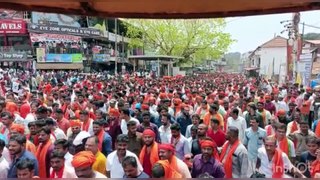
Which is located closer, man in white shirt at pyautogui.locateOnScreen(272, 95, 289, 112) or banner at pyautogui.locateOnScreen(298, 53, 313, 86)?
man in white shirt at pyautogui.locateOnScreen(272, 95, 289, 112)

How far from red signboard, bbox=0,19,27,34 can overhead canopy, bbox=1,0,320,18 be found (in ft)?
122

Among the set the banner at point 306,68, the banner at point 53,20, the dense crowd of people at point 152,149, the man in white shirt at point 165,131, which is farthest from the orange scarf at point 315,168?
the banner at point 53,20

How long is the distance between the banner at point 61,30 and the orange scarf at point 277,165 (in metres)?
34.8

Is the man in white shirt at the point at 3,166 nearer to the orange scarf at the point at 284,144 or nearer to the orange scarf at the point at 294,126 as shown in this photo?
the orange scarf at the point at 284,144

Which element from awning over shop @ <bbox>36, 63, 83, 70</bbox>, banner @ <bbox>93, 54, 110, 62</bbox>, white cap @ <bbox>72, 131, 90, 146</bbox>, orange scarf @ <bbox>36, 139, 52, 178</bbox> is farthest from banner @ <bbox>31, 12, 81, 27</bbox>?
orange scarf @ <bbox>36, 139, 52, 178</bbox>

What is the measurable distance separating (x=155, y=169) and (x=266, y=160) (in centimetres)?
164

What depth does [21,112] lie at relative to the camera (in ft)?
29.8

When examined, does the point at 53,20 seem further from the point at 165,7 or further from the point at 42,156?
the point at 165,7

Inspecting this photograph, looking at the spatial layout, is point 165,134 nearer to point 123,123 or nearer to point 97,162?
point 123,123

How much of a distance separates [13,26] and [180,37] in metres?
15.8

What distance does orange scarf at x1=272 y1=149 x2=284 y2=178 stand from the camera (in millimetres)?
5285

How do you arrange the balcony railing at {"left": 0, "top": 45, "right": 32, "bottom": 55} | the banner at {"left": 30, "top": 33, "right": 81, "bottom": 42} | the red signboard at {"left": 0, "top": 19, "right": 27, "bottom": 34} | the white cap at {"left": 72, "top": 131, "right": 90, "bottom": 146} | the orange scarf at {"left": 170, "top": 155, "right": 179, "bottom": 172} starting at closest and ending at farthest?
the orange scarf at {"left": 170, "top": 155, "right": 179, "bottom": 172}
the white cap at {"left": 72, "top": 131, "right": 90, "bottom": 146}
the balcony railing at {"left": 0, "top": 45, "right": 32, "bottom": 55}
the banner at {"left": 30, "top": 33, "right": 81, "bottom": 42}
the red signboard at {"left": 0, "top": 19, "right": 27, "bottom": 34}

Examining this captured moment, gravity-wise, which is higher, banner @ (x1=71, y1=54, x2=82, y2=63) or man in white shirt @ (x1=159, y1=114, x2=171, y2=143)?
banner @ (x1=71, y1=54, x2=82, y2=63)

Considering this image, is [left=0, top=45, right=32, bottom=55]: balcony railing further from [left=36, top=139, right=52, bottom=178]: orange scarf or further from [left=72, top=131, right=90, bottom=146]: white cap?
[left=36, top=139, right=52, bottom=178]: orange scarf
